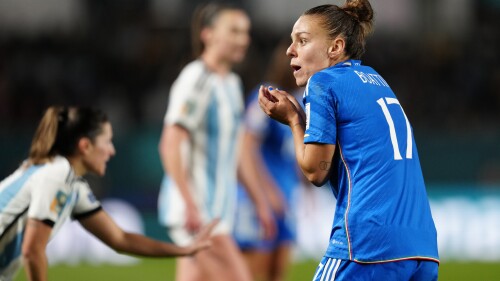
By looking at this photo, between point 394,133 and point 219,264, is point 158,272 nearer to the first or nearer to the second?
point 219,264

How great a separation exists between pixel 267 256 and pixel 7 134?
23.7 ft

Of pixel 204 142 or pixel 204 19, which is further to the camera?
pixel 204 19

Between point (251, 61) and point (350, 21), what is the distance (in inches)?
475

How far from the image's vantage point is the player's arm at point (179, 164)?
20.3ft

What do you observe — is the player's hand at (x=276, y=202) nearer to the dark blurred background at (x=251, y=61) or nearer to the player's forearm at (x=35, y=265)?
the player's forearm at (x=35, y=265)

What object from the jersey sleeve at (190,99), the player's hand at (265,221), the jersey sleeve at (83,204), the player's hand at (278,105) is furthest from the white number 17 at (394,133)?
the player's hand at (265,221)

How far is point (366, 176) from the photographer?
3881 mm

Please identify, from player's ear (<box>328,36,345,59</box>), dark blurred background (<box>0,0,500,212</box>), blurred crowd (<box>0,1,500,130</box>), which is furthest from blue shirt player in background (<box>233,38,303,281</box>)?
blurred crowd (<box>0,1,500,130</box>)

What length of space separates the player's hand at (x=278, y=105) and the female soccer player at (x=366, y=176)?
0.45 ft

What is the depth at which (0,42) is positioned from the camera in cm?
1652

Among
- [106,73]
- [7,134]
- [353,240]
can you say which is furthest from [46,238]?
[106,73]

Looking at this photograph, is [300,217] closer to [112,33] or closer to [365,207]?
[112,33]

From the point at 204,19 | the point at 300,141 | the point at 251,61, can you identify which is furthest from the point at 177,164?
the point at 251,61

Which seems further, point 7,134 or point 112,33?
point 112,33
